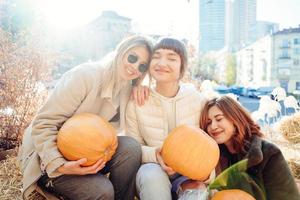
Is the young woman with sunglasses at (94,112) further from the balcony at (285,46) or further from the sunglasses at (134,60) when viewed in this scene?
the balcony at (285,46)

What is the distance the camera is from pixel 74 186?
1924mm

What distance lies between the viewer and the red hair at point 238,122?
2254mm

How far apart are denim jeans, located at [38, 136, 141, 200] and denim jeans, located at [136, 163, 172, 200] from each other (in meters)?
0.08

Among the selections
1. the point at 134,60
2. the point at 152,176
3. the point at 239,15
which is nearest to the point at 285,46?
the point at 239,15

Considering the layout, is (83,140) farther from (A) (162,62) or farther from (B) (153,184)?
(A) (162,62)

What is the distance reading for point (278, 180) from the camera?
2.04 meters

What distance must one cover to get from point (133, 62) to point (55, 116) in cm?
57

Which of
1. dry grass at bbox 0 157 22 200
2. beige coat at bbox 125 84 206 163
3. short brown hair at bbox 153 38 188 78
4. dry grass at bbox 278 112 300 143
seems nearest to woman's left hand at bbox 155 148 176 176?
beige coat at bbox 125 84 206 163

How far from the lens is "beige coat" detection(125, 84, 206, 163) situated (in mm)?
2404

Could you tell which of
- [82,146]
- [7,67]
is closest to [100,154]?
[82,146]

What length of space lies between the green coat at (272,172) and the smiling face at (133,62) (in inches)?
Answer: 32.8

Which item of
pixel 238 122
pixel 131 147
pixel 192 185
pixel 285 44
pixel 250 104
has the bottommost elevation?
pixel 250 104

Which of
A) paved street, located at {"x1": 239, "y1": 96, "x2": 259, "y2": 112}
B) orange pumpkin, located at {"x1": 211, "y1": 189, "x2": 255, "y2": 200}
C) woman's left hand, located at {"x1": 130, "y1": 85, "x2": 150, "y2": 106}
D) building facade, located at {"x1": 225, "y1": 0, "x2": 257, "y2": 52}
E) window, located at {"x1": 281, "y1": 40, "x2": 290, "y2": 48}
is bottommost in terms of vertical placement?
paved street, located at {"x1": 239, "y1": 96, "x2": 259, "y2": 112}

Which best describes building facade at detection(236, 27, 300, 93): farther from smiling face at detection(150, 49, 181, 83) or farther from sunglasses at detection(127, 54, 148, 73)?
sunglasses at detection(127, 54, 148, 73)
